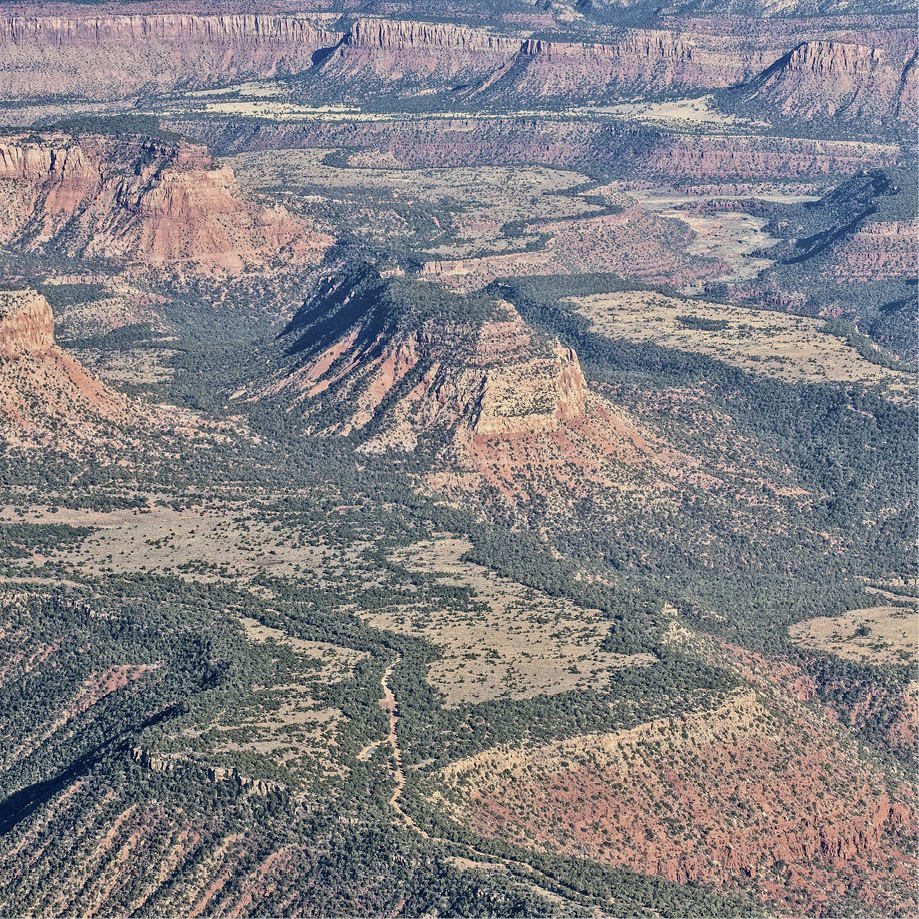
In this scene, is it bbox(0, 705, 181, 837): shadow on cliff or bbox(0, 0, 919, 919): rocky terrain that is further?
bbox(0, 705, 181, 837): shadow on cliff

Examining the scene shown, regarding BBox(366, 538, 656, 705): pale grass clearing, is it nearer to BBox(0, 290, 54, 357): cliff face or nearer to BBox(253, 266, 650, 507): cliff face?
BBox(253, 266, 650, 507): cliff face

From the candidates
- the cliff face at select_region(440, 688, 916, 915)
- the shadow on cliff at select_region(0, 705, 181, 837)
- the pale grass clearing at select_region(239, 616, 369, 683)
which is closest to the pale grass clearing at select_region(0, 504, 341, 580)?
the pale grass clearing at select_region(239, 616, 369, 683)

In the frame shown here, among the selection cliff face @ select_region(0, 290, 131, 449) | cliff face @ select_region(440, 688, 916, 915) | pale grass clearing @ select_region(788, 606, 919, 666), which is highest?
cliff face @ select_region(0, 290, 131, 449)

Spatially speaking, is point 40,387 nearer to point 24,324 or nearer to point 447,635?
point 24,324

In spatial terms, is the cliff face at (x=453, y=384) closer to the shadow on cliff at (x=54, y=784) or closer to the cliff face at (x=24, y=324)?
the cliff face at (x=24, y=324)

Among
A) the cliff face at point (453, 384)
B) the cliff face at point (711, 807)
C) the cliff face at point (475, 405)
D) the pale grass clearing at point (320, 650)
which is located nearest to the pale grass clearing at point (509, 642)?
the pale grass clearing at point (320, 650)
